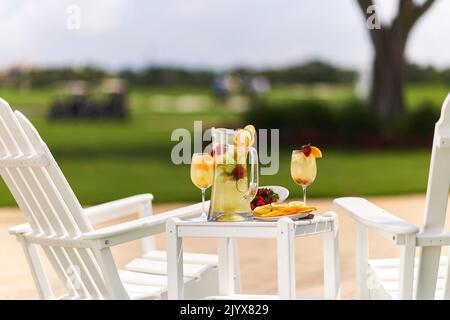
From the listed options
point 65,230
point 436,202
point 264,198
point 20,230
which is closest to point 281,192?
point 264,198

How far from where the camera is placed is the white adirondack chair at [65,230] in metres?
3.33

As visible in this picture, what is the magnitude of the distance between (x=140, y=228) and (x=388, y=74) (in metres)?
11.4

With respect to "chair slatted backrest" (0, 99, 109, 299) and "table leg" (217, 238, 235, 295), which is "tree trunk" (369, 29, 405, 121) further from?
"chair slatted backrest" (0, 99, 109, 299)

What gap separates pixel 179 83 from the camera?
16500 mm

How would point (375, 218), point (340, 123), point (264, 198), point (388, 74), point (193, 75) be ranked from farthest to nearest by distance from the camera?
1. point (193, 75)
2. point (340, 123)
3. point (388, 74)
4. point (264, 198)
5. point (375, 218)

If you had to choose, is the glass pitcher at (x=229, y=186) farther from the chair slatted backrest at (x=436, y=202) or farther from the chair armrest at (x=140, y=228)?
the chair slatted backrest at (x=436, y=202)

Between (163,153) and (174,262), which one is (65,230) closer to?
(174,262)

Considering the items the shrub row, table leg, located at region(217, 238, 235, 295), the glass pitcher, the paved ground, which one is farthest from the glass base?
the shrub row

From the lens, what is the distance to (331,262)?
11.6 ft

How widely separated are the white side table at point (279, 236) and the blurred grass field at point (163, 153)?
795 centimetres

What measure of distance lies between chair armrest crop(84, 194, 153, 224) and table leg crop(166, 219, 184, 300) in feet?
2.57

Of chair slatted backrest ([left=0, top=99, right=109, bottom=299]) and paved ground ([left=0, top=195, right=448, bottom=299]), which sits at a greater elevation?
chair slatted backrest ([left=0, top=99, right=109, bottom=299])

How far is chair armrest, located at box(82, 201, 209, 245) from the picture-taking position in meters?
3.26
